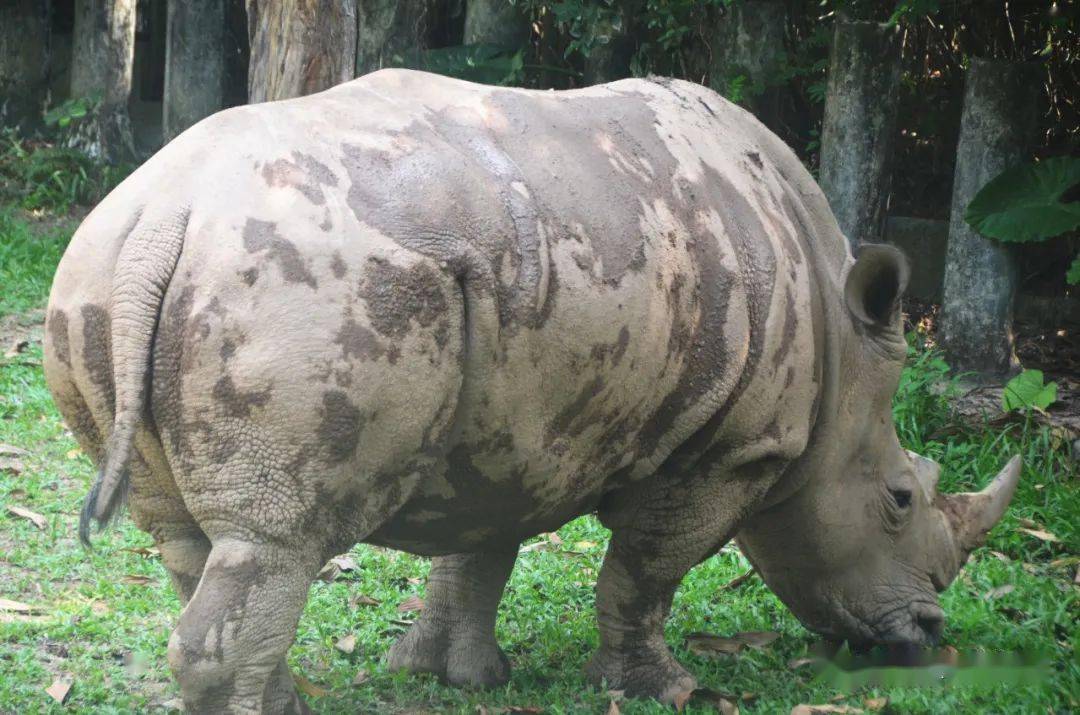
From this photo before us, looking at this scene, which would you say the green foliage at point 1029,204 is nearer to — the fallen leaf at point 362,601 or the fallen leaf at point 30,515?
the fallen leaf at point 362,601

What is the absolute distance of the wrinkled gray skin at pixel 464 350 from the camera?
314 centimetres

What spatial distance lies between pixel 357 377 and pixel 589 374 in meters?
0.71

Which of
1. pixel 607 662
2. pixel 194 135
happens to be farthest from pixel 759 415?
pixel 194 135

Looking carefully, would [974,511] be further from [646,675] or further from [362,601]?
[362,601]

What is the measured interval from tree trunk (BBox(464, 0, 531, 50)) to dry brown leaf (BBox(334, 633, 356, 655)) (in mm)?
5830

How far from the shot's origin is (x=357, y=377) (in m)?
3.16

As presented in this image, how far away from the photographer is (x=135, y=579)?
219 inches

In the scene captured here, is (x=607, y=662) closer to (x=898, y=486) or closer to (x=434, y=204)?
(x=898, y=486)

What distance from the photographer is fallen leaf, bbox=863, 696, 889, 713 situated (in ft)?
14.5

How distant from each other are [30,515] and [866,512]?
3.58 m

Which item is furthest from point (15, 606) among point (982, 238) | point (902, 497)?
point (982, 238)

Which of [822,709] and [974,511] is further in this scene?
[974,511]

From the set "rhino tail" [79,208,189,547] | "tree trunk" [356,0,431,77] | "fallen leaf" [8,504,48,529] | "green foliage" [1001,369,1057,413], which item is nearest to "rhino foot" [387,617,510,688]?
"rhino tail" [79,208,189,547]

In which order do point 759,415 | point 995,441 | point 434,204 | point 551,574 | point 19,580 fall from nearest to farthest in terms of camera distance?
point 434,204
point 759,415
point 19,580
point 551,574
point 995,441
